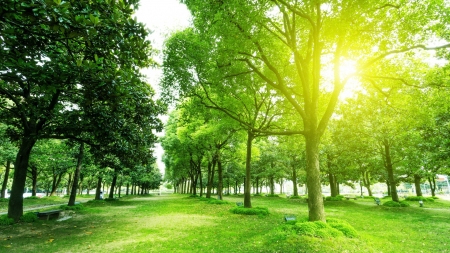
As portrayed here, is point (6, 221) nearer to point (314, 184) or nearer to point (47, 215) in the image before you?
point (47, 215)

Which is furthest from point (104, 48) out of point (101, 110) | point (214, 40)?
point (214, 40)

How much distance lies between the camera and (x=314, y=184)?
32.2 feet

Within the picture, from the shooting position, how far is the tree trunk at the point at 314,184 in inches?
379

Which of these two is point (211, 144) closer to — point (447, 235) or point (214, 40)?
point (214, 40)

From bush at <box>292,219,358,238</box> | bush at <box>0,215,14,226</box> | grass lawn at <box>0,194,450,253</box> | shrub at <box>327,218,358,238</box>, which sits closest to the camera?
grass lawn at <box>0,194,450,253</box>

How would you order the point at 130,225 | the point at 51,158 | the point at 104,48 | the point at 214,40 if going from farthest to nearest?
the point at 51,158
the point at 130,225
the point at 214,40
the point at 104,48

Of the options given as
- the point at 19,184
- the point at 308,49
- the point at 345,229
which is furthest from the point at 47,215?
the point at 308,49

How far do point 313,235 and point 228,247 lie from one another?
3073 mm

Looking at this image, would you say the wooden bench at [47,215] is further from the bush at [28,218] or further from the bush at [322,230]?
the bush at [322,230]

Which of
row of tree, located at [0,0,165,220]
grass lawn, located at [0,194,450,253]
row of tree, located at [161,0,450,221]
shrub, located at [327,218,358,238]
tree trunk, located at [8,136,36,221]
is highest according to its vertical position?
row of tree, located at [161,0,450,221]

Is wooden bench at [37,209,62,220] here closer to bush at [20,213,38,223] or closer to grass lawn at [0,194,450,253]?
bush at [20,213,38,223]

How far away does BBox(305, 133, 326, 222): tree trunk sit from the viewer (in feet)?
31.6

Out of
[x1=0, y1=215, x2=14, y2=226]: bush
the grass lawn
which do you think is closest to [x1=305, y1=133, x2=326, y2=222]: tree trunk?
the grass lawn

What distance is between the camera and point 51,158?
101ft
